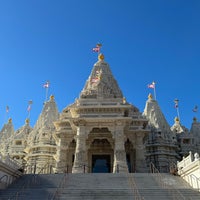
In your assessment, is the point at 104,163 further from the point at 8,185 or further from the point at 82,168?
the point at 8,185

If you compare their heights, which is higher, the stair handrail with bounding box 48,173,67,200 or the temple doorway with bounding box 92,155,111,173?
the temple doorway with bounding box 92,155,111,173

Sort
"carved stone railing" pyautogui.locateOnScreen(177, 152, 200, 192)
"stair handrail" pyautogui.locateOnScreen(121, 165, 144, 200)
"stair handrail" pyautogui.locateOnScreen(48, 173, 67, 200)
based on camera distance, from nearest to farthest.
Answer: "stair handrail" pyautogui.locateOnScreen(121, 165, 144, 200), "stair handrail" pyautogui.locateOnScreen(48, 173, 67, 200), "carved stone railing" pyautogui.locateOnScreen(177, 152, 200, 192)

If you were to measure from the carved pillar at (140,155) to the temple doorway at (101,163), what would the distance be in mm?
4174

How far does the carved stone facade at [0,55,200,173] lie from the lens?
25406 millimetres

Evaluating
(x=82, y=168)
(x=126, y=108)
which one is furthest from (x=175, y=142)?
(x=82, y=168)

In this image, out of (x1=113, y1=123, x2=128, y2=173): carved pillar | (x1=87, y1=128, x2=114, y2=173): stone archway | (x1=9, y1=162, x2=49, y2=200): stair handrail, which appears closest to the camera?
(x1=9, y1=162, x2=49, y2=200): stair handrail

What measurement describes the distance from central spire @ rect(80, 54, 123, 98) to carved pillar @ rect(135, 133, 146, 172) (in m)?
5.68

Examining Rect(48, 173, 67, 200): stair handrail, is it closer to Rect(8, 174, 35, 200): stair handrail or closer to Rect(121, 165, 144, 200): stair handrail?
Rect(8, 174, 35, 200): stair handrail

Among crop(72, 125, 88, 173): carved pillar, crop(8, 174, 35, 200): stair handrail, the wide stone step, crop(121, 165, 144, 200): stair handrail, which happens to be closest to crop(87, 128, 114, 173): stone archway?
crop(72, 125, 88, 173): carved pillar

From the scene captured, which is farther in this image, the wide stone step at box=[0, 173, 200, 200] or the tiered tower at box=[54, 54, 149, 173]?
the tiered tower at box=[54, 54, 149, 173]

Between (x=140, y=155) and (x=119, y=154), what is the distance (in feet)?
14.1

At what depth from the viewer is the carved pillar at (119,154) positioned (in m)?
23.2

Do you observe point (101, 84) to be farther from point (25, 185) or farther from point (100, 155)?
point (25, 185)

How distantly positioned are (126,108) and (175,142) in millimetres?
14482
